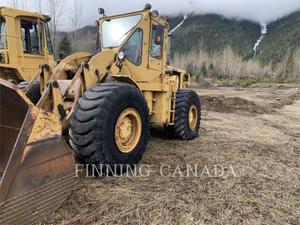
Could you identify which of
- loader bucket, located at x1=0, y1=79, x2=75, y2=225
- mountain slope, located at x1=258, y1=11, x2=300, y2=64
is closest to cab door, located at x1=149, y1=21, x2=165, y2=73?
loader bucket, located at x1=0, y1=79, x2=75, y2=225

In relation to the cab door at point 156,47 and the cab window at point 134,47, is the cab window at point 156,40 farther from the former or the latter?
the cab window at point 134,47

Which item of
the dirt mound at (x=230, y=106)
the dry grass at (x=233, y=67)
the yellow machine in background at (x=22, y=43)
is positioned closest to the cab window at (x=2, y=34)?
the yellow machine in background at (x=22, y=43)

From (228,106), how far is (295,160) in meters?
7.71

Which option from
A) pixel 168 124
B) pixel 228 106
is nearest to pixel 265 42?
pixel 228 106

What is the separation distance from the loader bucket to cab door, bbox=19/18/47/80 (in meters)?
6.20

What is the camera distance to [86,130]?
3684 mm

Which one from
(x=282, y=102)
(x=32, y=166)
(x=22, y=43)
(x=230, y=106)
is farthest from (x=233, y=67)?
(x=32, y=166)

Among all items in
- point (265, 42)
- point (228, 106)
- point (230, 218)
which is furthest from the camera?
point (265, 42)

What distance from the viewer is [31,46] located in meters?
9.37

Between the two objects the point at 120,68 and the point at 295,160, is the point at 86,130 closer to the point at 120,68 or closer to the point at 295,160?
the point at 120,68

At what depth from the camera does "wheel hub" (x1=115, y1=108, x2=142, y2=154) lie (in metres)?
4.18

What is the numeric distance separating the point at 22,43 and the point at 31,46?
31cm

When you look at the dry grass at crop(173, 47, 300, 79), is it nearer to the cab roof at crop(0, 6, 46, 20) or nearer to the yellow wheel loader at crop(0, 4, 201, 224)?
the cab roof at crop(0, 6, 46, 20)

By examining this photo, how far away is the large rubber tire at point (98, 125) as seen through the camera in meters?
3.70
